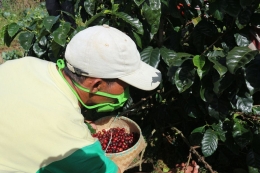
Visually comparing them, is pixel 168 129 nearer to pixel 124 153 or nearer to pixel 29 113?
pixel 124 153

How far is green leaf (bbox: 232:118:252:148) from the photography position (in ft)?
8.02

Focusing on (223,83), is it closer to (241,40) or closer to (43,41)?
(241,40)

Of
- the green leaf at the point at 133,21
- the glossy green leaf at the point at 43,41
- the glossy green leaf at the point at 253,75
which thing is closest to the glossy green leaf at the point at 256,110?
the glossy green leaf at the point at 253,75

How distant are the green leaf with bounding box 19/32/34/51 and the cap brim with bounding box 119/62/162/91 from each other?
106 cm

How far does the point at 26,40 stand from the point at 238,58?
1.61m

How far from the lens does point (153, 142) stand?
344cm

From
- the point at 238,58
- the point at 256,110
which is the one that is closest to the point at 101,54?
the point at 238,58

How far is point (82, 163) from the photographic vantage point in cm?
165

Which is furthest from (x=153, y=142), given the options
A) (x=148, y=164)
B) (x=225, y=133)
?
(x=225, y=133)

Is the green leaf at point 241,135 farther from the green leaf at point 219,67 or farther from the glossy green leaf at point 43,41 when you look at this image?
the glossy green leaf at point 43,41

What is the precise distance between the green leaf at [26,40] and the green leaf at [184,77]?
1.22 metres

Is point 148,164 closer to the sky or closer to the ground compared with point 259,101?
closer to the ground

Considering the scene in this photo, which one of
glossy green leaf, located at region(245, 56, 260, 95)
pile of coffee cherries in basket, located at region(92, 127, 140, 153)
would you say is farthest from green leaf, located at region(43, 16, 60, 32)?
glossy green leaf, located at region(245, 56, 260, 95)

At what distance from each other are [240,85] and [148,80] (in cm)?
55
